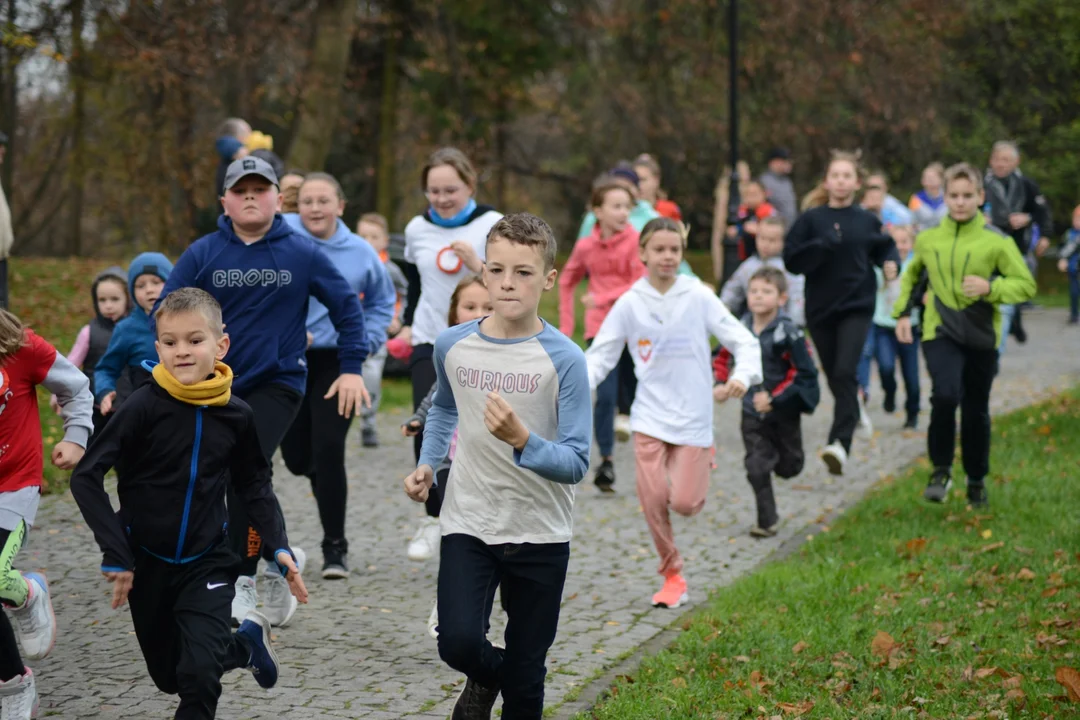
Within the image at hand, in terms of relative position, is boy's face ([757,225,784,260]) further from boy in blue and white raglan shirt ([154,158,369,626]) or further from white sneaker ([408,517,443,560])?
boy in blue and white raglan shirt ([154,158,369,626])

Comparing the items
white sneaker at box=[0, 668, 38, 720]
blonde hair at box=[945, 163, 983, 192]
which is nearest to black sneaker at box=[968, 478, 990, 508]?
blonde hair at box=[945, 163, 983, 192]

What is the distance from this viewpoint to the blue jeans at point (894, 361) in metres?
13.8

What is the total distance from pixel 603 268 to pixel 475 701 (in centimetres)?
630

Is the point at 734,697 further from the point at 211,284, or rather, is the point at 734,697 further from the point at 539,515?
the point at 211,284

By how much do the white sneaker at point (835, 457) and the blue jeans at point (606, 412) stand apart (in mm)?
1613

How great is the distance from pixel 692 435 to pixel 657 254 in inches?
38.4

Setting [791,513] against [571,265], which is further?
[571,265]

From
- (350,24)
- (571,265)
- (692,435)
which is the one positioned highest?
(350,24)

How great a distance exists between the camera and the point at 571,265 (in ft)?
36.4

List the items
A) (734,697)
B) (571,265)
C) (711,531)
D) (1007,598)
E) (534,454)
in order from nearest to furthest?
1. (534,454)
2. (734,697)
3. (1007,598)
4. (711,531)
5. (571,265)

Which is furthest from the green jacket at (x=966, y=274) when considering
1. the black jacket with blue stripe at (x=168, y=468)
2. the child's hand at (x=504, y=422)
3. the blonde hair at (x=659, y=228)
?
the black jacket with blue stripe at (x=168, y=468)

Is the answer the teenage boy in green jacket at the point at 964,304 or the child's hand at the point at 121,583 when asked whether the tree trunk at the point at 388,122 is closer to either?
the teenage boy in green jacket at the point at 964,304

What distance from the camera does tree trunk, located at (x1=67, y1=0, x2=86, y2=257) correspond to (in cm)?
2009

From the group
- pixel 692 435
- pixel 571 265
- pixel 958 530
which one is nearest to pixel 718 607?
pixel 692 435
